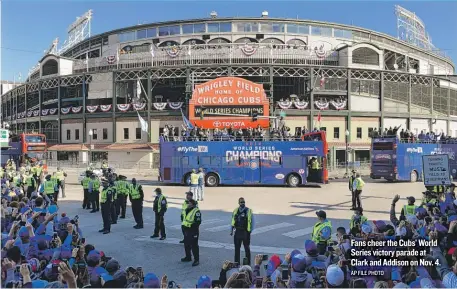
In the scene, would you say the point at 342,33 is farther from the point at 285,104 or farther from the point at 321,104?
the point at 285,104

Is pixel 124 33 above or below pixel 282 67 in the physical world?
above

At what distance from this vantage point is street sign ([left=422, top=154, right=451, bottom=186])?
12.4m

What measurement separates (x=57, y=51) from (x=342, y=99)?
54.6 m

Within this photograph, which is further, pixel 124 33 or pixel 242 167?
pixel 124 33

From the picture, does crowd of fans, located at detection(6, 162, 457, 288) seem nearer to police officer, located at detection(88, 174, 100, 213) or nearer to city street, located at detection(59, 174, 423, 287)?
city street, located at detection(59, 174, 423, 287)

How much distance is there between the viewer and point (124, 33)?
190ft

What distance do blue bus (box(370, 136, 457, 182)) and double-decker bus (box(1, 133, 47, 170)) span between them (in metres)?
29.9

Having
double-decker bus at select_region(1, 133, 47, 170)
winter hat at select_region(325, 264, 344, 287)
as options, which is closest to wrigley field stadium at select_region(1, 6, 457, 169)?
double-decker bus at select_region(1, 133, 47, 170)

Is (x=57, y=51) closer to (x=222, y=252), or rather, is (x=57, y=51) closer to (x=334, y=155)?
(x=334, y=155)

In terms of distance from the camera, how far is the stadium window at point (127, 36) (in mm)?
57250

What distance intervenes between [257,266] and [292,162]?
71.1 feet

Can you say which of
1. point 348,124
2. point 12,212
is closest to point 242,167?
point 12,212

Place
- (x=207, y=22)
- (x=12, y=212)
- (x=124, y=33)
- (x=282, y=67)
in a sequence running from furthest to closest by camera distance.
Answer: (x=124, y=33)
(x=207, y=22)
(x=282, y=67)
(x=12, y=212)

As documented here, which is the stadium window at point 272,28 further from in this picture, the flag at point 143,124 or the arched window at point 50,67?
the arched window at point 50,67
